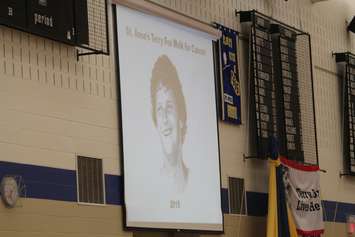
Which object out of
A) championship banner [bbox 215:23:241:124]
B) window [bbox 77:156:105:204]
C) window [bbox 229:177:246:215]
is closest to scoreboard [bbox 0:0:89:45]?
window [bbox 77:156:105:204]

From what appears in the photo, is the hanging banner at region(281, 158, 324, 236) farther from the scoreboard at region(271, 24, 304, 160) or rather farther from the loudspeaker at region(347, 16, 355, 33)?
the loudspeaker at region(347, 16, 355, 33)

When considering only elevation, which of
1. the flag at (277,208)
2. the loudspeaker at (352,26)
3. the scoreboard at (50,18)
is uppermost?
the loudspeaker at (352,26)

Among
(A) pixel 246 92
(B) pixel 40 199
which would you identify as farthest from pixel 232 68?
(B) pixel 40 199

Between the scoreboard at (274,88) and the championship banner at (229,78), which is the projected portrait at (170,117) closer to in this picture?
the championship banner at (229,78)

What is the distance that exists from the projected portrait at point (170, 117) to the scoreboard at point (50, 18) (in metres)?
1.36

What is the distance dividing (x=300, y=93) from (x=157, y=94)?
3191 millimetres

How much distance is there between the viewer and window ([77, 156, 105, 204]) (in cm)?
783

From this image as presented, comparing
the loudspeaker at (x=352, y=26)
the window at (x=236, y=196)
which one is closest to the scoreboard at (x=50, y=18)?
the window at (x=236, y=196)

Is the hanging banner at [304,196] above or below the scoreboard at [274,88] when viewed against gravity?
below

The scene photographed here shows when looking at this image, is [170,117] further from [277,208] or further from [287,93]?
[287,93]

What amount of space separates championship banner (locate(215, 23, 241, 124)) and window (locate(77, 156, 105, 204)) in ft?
7.83

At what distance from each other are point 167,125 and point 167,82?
0.46 m

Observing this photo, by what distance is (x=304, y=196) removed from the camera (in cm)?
1109

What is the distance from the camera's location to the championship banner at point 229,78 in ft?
33.2
